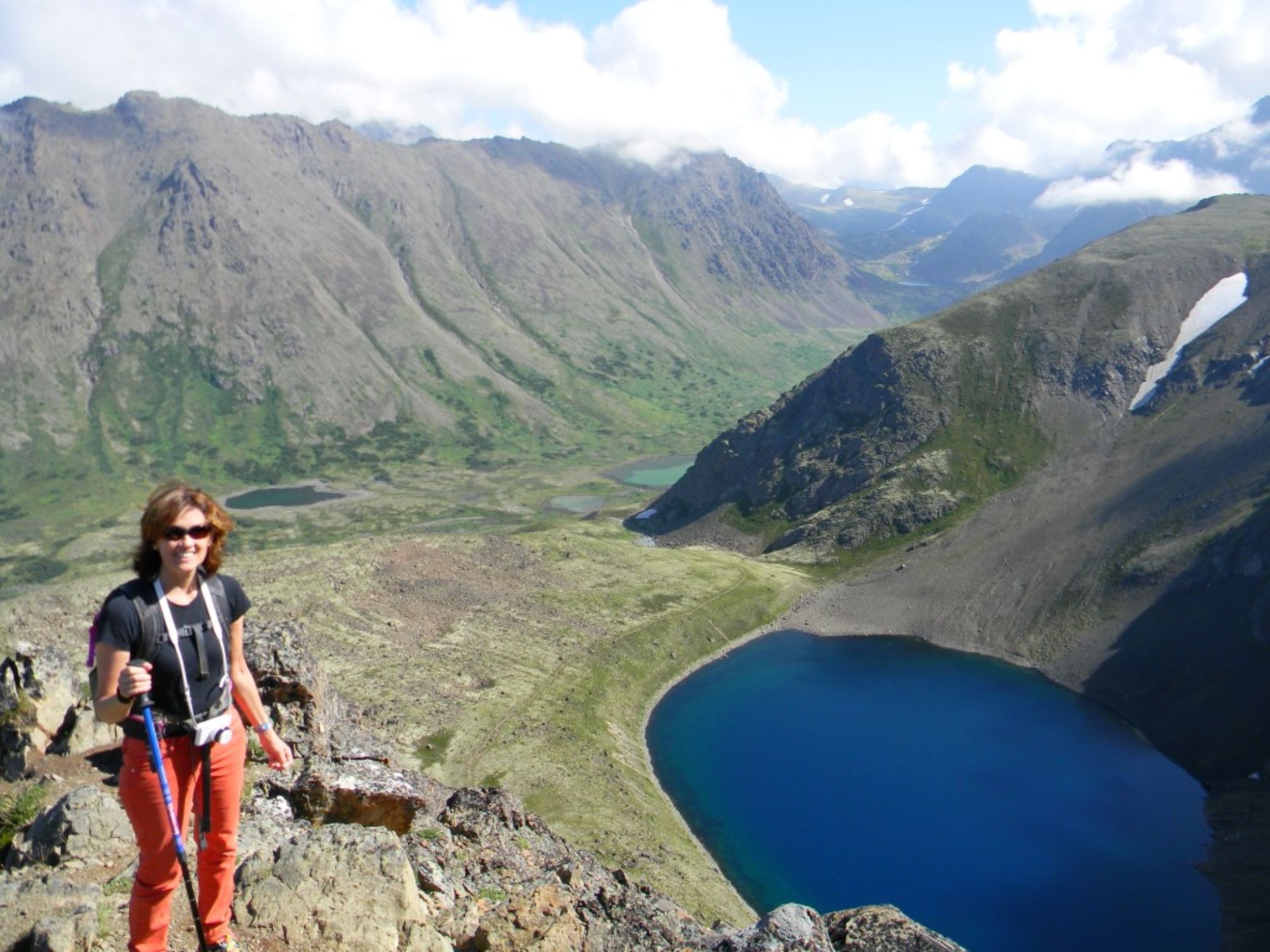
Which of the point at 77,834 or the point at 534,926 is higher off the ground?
the point at 77,834

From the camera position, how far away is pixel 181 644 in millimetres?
11703

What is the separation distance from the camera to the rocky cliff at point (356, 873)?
16781 mm

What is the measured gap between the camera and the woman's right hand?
442 inches

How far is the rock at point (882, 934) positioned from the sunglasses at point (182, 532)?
20.1m

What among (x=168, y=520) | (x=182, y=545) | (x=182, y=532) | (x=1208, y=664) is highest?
(x=168, y=520)

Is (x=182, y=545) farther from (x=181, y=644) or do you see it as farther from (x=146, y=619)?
(x=181, y=644)

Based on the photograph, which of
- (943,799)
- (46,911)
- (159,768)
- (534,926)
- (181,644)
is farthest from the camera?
(943,799)

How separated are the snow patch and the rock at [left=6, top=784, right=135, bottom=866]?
619ft

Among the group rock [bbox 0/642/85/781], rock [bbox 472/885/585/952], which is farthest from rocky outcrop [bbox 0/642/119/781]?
rock [bbox 472/885/585/952]

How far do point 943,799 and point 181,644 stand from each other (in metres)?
91.4

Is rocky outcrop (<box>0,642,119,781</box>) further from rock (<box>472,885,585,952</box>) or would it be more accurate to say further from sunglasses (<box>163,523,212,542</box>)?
sunglasses (<box>163,523,212,542</box>)

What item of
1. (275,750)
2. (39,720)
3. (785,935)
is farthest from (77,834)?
(785,935)

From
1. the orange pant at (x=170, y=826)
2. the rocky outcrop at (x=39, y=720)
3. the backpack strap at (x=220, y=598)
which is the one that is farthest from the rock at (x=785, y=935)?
the rocky outcrop at (x=39, y=720)

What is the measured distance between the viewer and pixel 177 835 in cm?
1220
